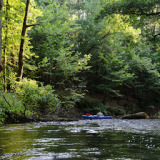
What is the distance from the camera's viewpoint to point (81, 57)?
2148cm

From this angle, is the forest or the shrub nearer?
the shrub

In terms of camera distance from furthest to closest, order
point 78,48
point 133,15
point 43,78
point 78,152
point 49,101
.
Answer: point 78,48
point 43,78
point 133,15
point 49,101
point 78,152

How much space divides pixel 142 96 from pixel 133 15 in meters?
15.7

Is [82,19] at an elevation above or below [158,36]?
above

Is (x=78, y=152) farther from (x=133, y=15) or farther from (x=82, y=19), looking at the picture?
(x=82, y=19)

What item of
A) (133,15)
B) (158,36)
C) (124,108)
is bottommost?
(124,108)

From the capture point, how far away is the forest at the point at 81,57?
12.2 meters

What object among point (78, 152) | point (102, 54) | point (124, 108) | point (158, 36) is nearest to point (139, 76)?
point (124, 108)

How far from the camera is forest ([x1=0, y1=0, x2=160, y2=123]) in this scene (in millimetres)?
12157

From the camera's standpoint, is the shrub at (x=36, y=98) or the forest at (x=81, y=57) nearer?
the shrub at (x=36, y=98)

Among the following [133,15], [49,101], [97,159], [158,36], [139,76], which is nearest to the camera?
[97,159]

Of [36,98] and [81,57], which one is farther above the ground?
[81,57]

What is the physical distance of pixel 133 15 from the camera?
12.2 metres

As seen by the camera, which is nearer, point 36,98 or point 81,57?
point 36,98
